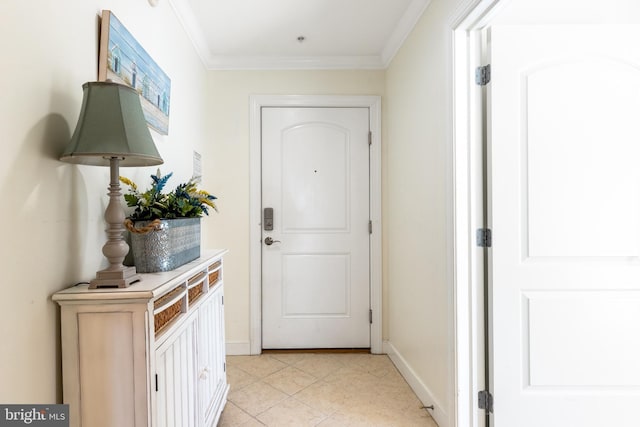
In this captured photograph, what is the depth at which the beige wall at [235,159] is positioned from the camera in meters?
2.69

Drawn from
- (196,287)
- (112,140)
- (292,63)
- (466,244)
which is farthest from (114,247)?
(292,63)

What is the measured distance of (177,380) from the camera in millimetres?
1189

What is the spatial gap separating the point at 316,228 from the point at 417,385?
1343mm

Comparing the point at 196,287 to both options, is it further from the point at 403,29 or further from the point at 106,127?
the point at 403,29

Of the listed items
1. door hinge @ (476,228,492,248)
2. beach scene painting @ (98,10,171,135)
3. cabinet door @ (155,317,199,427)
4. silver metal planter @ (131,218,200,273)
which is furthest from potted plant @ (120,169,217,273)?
door hinge @ (476,228,492,248)

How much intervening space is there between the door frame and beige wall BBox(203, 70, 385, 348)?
A: 0.05 m

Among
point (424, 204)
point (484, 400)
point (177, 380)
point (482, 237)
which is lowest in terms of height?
point (484, 400)

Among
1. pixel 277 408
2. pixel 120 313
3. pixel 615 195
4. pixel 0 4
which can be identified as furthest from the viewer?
pixel 277 408

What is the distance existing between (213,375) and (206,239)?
1.19m

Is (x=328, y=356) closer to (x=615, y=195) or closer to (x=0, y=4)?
(x=615, y=195)

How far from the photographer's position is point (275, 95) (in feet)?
8.89

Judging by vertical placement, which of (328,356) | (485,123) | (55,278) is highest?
(485,123)

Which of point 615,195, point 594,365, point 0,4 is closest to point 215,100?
point 0,4

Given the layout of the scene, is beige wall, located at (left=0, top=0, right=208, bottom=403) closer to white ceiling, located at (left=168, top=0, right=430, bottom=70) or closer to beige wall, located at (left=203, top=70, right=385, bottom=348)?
white ceiling, located at (left=168, top=0, right=430, bottom=70)
